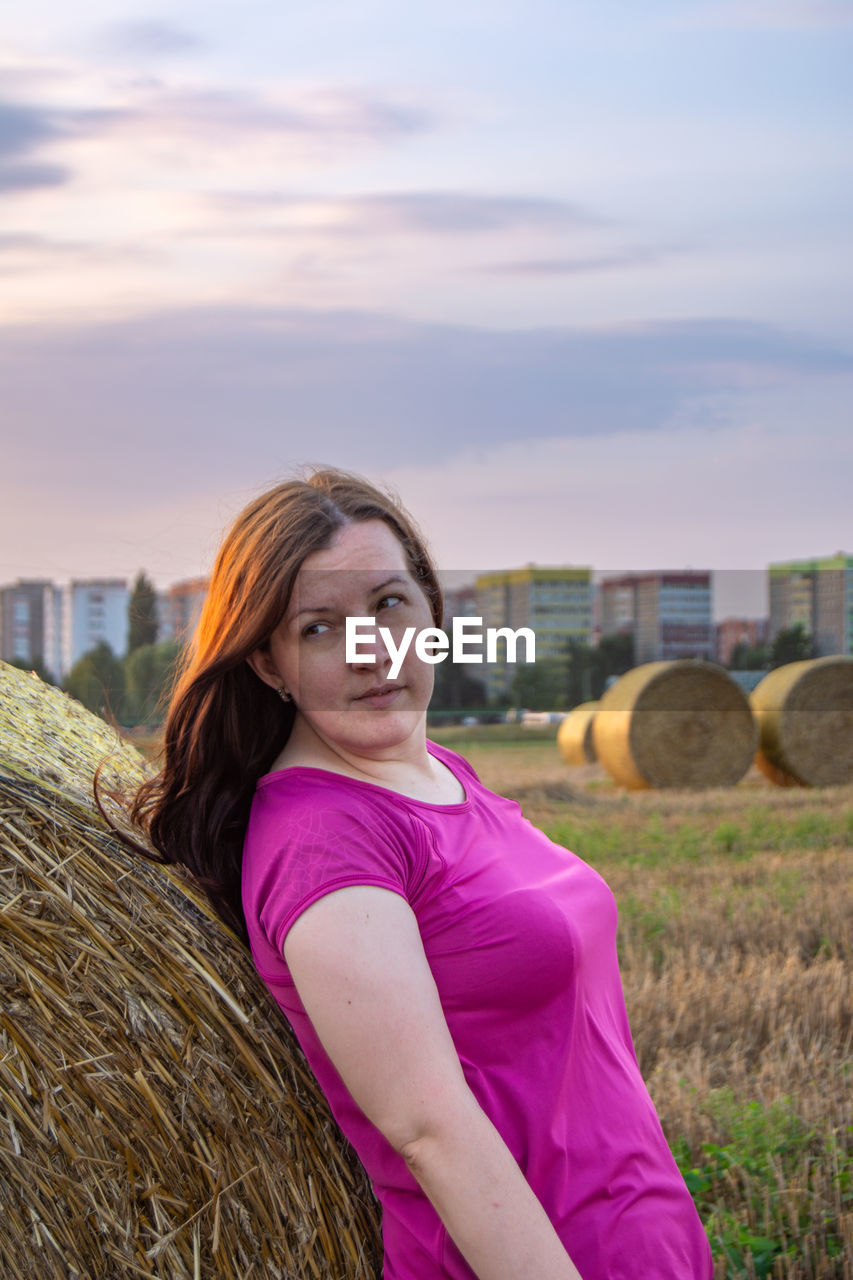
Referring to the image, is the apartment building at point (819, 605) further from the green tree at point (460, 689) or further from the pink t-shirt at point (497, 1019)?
the pink t-shirt at point (497, 1019)

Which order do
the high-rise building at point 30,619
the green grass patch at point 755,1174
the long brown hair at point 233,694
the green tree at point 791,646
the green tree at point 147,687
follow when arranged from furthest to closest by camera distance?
1. the high-rise building at point 30,619
2. the green tree at point 791,646
3. the green grass patch at point 755,1174
4. the green tree at point 147,687
5. the long brown hair at point 233,694

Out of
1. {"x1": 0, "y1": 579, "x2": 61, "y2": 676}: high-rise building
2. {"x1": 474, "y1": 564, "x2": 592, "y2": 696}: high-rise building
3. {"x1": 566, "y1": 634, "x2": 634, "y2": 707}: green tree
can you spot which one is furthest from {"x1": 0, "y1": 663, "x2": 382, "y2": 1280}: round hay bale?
{"x1": 0, "y1": 579, "x2": 61, "y2": 676}: high-rise building

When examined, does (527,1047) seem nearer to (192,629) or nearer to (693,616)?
(192,629)

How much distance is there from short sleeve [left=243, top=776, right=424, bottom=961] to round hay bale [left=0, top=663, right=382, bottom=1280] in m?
0.33

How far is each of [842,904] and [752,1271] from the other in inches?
145

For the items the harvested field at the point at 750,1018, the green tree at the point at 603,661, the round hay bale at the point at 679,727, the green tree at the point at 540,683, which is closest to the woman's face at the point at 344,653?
the harvested field at the point at 750,1018

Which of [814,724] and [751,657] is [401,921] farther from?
[751,657]

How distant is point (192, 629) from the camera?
214cm

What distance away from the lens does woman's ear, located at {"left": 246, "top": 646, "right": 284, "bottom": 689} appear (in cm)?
204

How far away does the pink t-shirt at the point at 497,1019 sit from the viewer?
1819 mm

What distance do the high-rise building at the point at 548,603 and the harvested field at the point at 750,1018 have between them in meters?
3.21

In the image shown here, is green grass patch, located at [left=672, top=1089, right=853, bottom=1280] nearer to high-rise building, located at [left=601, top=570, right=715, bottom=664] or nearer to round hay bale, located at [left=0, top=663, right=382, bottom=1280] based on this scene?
round hay bale, located at [left=0, top=663, right=382, bottom=1280]

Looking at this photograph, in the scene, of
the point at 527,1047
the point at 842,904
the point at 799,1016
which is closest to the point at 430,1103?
the point at 527,1047

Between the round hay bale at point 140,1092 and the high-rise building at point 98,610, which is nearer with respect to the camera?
the round hay bale at point 140,1092
